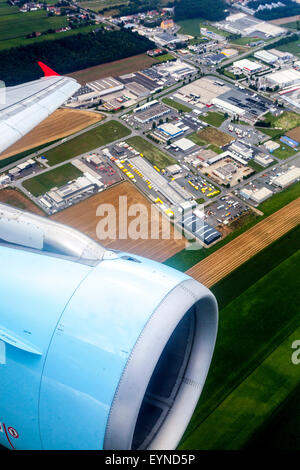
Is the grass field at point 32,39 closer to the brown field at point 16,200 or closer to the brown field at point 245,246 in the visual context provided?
the brown field at point 16,200

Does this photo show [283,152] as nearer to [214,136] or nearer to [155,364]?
[214,136]

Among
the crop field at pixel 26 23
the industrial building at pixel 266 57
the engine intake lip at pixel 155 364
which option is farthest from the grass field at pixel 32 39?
the engine intake lip at pixel 155 364

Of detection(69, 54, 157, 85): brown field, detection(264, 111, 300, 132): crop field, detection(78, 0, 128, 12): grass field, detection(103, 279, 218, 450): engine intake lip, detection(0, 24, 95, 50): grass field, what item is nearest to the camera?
detection(103, 279, 218, 450): engine intake lip

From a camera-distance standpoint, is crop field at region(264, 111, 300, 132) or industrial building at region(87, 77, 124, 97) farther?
industrial building at region(87, 77, 124, 97)

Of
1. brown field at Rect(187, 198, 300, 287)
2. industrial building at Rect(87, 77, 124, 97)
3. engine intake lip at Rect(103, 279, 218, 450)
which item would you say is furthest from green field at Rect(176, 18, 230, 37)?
engine intake lip at Rect(103, 279, 218, 450)

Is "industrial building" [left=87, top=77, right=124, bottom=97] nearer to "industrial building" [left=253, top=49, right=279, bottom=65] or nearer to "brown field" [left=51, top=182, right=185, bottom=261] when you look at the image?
"brown field" [left=51, top=182, right=185, bottom=261]
